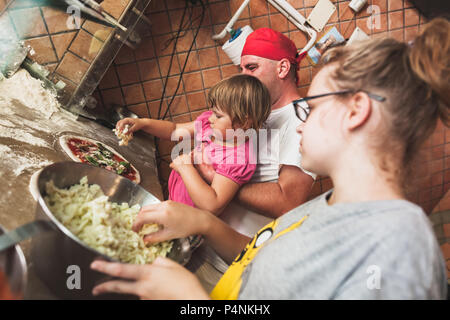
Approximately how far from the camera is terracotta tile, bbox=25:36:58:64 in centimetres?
162

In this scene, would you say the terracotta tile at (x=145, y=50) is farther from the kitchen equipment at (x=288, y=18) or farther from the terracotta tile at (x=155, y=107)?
the kitchen equipment at (x=288, y=18)

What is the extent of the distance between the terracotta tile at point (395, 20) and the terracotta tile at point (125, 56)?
214 centimetres

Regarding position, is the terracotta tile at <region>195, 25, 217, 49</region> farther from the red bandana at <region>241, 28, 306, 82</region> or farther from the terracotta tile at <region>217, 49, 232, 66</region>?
the red bandana at <region>241, 28, 306, 82</region>

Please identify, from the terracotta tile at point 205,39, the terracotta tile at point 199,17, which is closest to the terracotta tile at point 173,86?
the terracotta tile at point 205,39

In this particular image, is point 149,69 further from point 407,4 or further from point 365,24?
point 407,4

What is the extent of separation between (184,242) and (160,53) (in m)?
1.69

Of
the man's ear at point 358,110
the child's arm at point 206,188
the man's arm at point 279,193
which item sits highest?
the man's ear at point 358,110

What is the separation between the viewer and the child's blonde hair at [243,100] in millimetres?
1479

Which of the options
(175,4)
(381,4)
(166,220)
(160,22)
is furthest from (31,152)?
(381,4)

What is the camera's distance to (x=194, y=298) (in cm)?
62

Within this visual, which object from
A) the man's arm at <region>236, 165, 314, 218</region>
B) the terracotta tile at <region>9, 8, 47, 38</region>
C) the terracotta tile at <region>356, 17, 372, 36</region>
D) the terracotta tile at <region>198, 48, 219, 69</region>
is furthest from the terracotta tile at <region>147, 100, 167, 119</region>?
the terracotta tile at <region>356, 17, 372, 36</region>

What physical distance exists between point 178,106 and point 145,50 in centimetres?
49

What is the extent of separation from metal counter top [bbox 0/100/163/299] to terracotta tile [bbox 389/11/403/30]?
224 centimetres
